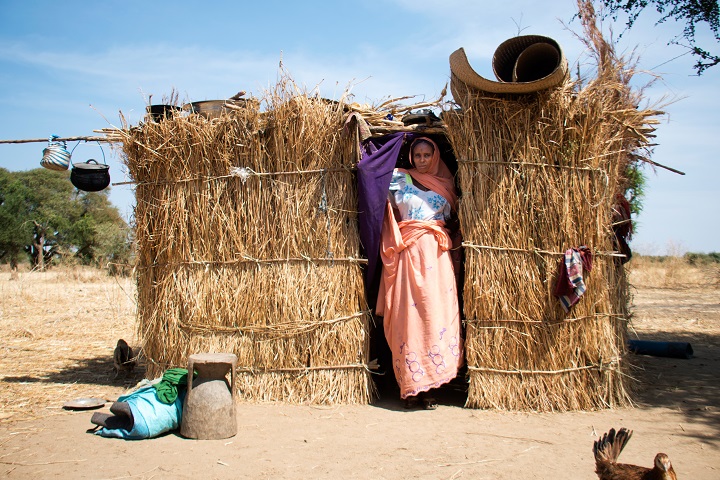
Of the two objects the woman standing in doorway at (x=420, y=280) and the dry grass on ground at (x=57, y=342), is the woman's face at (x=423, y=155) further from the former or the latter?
the dry grass on ground at (x=57, y=342)

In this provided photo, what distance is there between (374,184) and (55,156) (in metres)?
3.26

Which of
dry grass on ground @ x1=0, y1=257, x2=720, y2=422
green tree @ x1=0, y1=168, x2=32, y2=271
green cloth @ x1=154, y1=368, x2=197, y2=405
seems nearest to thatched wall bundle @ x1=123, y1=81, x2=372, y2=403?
green cloth @ x1=154, y1=368, x2=197, y2=405

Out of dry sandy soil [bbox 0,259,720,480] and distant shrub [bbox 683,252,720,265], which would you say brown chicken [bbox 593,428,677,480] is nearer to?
dry sandy soil [bbox 0,259,720,480]

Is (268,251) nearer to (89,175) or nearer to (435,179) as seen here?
(435,179)

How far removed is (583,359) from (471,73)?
239 cm

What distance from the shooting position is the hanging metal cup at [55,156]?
568cm

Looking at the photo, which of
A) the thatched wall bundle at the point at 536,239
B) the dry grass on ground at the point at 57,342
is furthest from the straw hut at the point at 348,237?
the dry grass on ground at the point at 57,342

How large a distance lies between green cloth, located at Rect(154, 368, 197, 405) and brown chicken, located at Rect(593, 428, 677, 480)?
2726 mm

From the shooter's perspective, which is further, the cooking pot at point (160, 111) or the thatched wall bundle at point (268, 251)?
the cooking pot at point (160, 111)

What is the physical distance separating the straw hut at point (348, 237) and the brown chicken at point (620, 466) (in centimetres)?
187

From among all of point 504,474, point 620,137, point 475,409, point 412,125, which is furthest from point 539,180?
point 504,474

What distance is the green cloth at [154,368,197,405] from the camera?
13.1 ft

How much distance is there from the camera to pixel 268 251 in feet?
16.1

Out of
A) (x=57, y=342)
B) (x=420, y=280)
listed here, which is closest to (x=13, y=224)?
(x=57, y=342)
